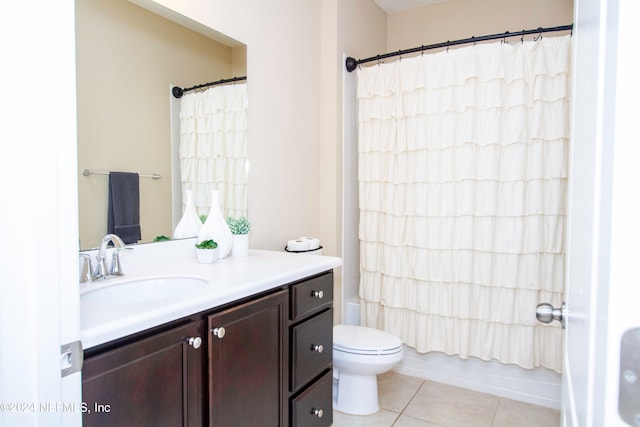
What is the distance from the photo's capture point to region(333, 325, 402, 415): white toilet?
6.91ft

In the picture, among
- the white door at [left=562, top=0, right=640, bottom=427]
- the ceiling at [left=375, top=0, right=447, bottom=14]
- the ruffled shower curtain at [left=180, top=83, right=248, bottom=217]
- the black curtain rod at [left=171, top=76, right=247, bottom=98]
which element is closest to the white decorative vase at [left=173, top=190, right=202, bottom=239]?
the ruffled shower curtain at [left=180, top=83, right=248, bottom=217]

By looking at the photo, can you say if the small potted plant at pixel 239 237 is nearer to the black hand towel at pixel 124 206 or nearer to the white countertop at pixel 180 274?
the white countertop at pixel 180 274

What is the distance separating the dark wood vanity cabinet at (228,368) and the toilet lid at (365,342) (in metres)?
0.30

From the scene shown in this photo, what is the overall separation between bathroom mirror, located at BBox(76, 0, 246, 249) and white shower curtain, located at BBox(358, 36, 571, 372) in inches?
50.5

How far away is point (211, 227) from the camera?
1778mm

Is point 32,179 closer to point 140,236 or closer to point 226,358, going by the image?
point 226,358

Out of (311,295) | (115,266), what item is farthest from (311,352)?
(115,266)

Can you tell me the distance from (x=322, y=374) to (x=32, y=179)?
150cm

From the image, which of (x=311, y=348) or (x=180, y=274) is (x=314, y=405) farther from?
(x=180, y=274)

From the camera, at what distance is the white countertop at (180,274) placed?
3.03ft

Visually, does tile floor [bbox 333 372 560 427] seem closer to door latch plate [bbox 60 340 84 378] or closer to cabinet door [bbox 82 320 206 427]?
cabinet door [bbox 82 320 206 427]

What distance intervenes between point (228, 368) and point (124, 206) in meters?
0.78

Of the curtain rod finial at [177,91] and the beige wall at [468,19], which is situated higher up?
the beige wall at [468,19]

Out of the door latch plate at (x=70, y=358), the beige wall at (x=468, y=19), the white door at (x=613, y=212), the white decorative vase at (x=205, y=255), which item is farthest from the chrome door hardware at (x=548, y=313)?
the beige wall at (x=468, y=19)
